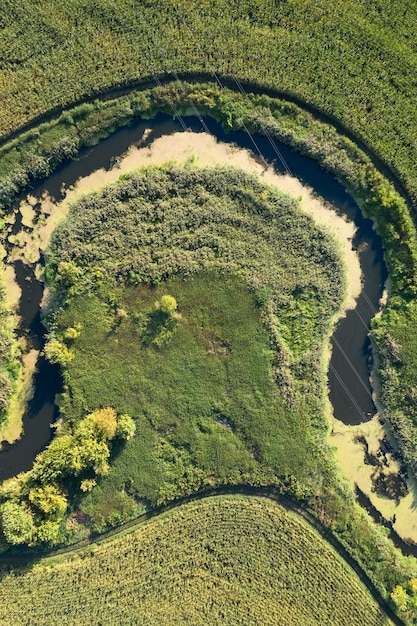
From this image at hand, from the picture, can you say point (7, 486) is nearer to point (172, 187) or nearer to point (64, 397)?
point (64, 397)

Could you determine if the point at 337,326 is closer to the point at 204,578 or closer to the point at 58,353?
the point at 58,353

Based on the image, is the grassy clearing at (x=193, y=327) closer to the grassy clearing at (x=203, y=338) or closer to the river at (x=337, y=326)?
the grassy clearing at (x=203, y=338)

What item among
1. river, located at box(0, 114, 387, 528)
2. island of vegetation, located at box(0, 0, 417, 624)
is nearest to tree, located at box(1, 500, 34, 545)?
island of vegetation, located at box(0, 0, 417, 624)

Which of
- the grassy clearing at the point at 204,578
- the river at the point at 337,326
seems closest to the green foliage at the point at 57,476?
the river at the point at 337,326

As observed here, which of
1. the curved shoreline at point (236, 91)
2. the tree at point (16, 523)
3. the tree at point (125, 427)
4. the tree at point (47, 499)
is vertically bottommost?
the tree at point (16, 523)

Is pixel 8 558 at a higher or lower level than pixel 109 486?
lower

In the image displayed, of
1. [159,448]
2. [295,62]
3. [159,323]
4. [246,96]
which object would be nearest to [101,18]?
[246,96]
